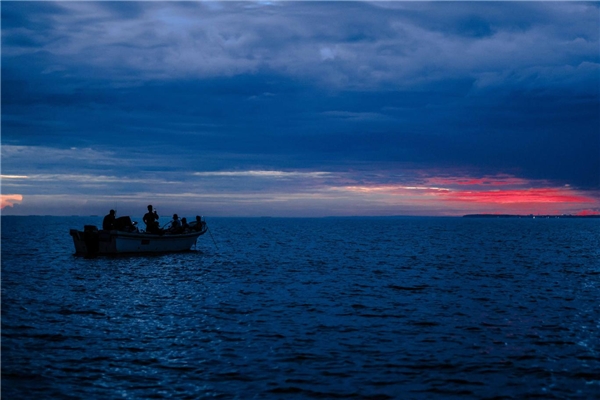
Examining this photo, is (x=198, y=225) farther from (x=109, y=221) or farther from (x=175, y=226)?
(x=109, y=221)

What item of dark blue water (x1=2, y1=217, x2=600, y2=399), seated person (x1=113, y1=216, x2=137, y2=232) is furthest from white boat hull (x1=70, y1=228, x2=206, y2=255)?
dark blue water (x1=2, y1=217, x2=600, y2=399)

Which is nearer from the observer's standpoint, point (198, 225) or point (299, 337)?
point (299, 337)

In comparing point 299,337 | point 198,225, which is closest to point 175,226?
point 198,225

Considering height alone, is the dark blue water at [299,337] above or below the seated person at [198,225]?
below

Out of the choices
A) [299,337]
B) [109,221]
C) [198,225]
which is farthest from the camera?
[198,225]

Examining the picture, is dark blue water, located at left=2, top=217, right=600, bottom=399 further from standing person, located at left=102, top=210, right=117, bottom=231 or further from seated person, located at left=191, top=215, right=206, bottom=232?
seated person, located at left=191, top=215, right=206, bottom=232

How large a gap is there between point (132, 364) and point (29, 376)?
7.63ft

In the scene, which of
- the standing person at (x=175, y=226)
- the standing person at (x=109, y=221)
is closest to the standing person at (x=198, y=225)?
the standing person at (x=175, y=226)

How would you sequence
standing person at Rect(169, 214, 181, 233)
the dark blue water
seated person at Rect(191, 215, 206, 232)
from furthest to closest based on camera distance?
seated person at Rect(191, 215, 206, 232) < standing person at Rect(169, 214, 181, 233) < the dark blue water

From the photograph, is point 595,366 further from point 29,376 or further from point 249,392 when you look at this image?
point 29,376

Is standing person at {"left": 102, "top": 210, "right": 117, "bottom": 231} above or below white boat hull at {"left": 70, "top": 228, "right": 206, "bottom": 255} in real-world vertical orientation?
above

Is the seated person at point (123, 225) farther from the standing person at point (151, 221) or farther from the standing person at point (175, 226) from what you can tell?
the standing person at point (175, 226)

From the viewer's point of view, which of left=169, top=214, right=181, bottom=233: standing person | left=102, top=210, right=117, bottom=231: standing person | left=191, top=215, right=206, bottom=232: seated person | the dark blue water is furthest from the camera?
left=191, top=215, right=206, bottom=232: seated person

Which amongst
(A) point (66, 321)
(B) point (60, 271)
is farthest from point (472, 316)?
(B) point (60, 271)
